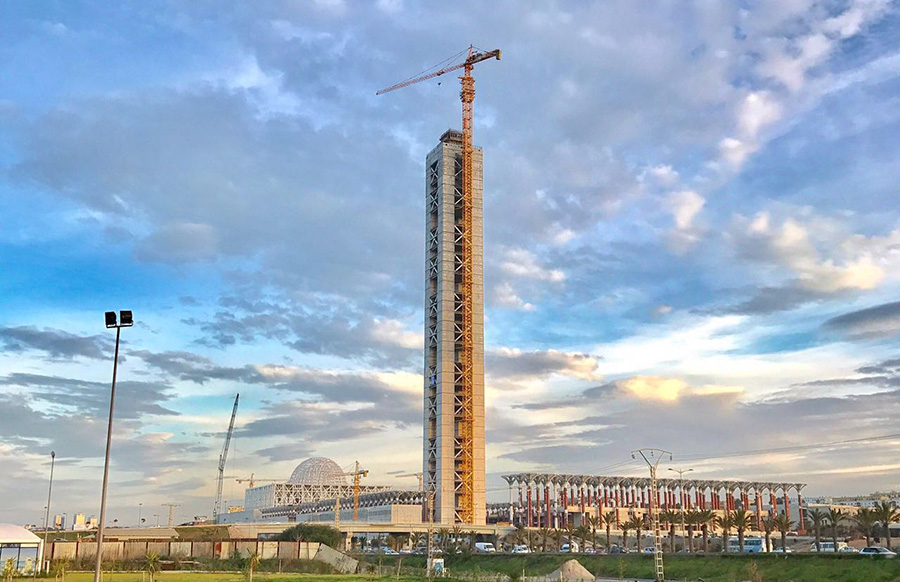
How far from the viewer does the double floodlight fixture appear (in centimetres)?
5478

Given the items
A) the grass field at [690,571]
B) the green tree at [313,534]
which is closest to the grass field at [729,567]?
the grass field at [690,571]

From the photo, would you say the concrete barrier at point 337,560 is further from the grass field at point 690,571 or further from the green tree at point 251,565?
the green tree at point 251,565

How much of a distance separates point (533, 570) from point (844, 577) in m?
50.3

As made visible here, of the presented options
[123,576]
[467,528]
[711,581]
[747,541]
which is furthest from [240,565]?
[467,528]

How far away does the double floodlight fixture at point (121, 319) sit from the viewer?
54.8 meters

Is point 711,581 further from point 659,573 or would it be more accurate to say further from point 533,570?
point 533,570

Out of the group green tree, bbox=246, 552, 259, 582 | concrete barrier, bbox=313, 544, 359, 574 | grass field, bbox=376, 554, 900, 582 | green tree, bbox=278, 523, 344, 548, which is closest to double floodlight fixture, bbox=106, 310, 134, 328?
green tree, bbox=246, 552, 259, 582

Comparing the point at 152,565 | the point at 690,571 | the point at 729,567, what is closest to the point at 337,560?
the point at 152,565

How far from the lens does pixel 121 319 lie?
180ft

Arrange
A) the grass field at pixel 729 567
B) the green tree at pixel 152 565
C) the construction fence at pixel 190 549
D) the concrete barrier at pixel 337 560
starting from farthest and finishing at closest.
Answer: the construction fence at pixel 190 549
the concrete barrier at pixel 337 560
the grass field at pixel 729 567
the green tree at pixel 152 565

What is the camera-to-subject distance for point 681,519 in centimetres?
15900

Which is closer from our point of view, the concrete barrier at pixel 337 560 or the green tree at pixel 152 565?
the green tree at pixel 152 565

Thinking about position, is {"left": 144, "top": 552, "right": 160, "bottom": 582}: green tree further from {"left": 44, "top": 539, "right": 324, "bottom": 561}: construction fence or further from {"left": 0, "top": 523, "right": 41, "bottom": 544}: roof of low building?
{"left": 44, "top": 539, "right": 324, "bottom": 561}: construction fence

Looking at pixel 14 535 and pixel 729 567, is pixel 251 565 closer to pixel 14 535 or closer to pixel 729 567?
pixel 14 535
